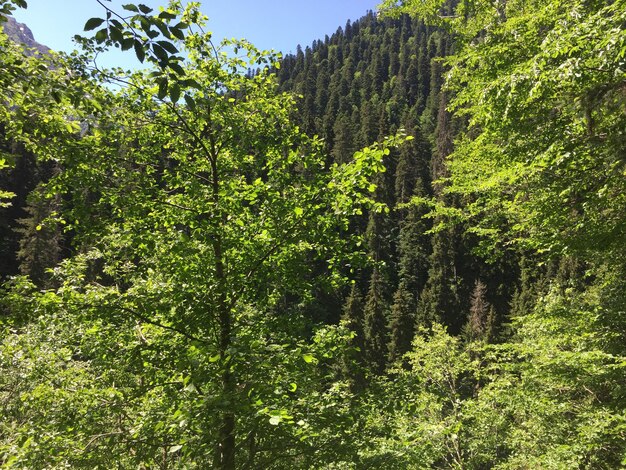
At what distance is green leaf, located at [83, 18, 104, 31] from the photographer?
1634mm

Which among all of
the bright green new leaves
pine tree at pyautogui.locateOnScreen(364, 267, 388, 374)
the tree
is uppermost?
the bright green new leaves

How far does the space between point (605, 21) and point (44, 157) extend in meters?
6.28

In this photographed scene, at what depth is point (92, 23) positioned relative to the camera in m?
1.66

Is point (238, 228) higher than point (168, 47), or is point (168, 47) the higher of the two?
point (168, 47)

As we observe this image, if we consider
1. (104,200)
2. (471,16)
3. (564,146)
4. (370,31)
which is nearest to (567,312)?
(564,146)

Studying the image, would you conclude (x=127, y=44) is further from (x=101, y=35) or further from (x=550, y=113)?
(x=550, y=113)

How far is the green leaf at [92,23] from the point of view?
1.63 m

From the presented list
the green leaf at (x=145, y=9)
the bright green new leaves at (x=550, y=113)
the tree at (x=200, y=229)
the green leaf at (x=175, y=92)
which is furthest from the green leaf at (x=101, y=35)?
the bright green new leaves at (x=550, y=113)

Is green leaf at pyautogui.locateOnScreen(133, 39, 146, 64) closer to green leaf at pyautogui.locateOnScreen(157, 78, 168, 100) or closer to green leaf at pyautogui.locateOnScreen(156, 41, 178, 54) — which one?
green leaf at pyautogui.locateOnScreen(156, 41, 178, 54)

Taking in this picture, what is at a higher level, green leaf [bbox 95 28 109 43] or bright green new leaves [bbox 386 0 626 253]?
bright green new leaves [bbox 386 0 626 253]

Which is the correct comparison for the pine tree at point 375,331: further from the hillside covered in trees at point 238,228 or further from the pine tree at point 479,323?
the hillside covered in trees at point 238,228

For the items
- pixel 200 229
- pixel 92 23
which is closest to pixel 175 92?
pixel 92 23

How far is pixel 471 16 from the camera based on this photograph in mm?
8758

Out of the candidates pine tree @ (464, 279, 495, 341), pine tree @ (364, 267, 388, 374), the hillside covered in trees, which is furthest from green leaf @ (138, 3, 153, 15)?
pine tree @ (464, 279, 495, 341)
